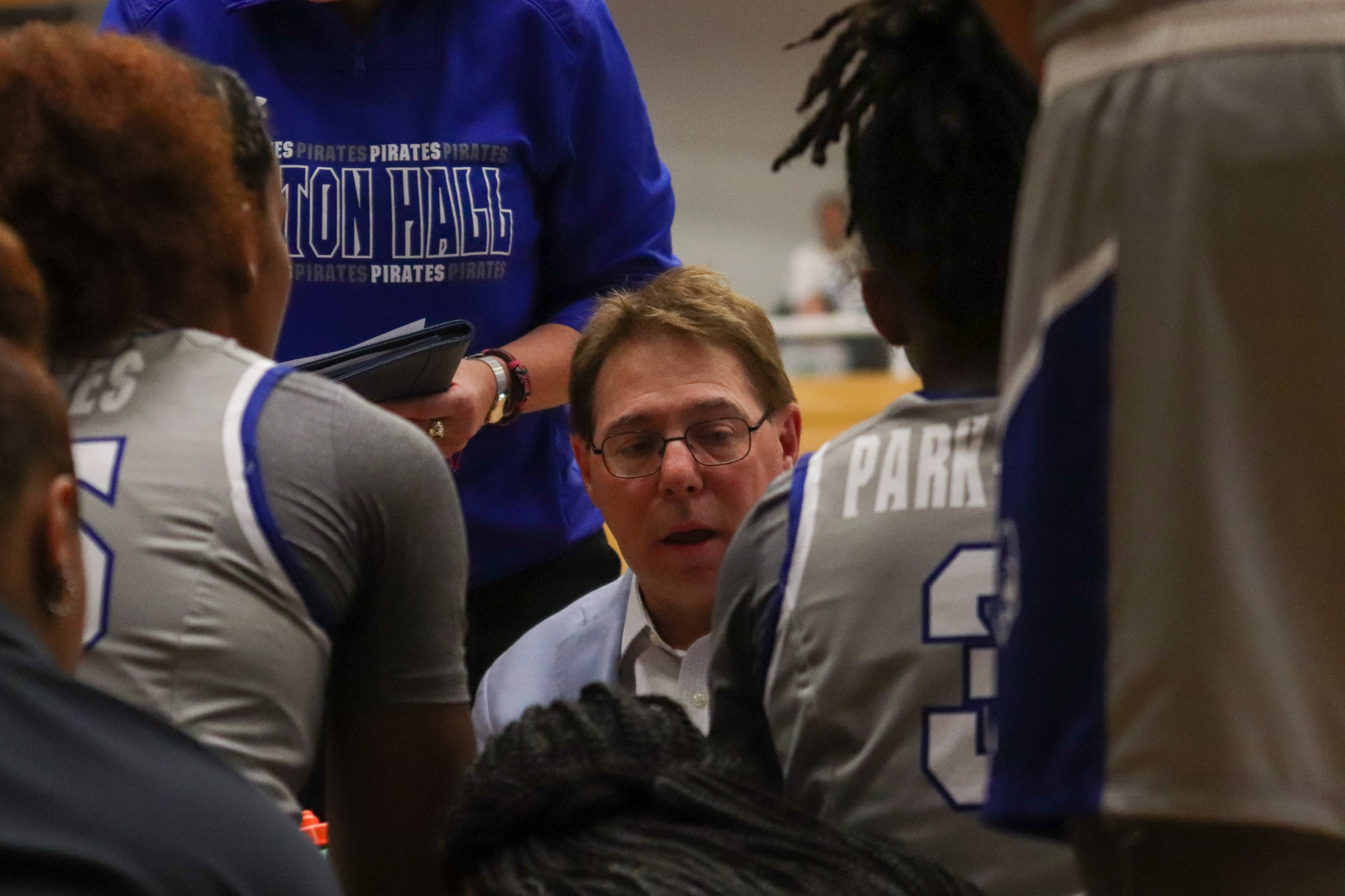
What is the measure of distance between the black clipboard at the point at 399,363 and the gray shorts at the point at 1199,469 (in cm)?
81

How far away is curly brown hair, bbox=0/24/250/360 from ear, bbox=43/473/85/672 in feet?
0.77

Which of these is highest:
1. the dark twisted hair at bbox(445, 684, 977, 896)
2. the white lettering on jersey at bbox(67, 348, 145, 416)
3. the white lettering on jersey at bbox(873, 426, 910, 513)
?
the white lettering on jersey at bbox(67, 348, 145, 416)

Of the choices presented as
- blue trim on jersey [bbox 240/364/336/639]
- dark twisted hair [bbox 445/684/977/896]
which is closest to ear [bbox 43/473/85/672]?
blue trim on jersey [bbox 240/364/336/639]

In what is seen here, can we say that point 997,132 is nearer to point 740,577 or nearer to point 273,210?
point 740,577

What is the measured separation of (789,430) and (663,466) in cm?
22

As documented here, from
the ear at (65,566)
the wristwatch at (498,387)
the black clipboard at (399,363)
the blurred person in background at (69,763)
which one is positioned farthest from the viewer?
the wristwatch at (498,387)

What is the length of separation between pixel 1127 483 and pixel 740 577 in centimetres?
43

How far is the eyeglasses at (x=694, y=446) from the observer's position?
195 centimetres

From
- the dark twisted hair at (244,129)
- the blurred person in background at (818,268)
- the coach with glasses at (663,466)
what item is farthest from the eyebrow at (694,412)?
the blurred person in background at (818,268)

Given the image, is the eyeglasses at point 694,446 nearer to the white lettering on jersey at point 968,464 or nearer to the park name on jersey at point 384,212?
the park name on jersey at point 384,212

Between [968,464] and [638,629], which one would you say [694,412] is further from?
[968,464]

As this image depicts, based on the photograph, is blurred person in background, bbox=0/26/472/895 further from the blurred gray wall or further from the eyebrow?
the blurred gray wall

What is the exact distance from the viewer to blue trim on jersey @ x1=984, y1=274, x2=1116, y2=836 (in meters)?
0.88

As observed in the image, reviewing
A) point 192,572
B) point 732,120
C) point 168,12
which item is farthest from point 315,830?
point 732,120
